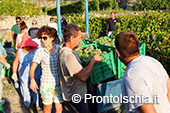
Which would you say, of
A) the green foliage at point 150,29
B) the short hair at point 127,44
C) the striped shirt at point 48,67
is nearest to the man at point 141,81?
the short hair at point 127,44

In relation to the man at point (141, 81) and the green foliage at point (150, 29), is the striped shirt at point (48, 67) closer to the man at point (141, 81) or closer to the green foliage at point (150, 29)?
the man at point (141, 81)

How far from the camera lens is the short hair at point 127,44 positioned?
66.6 inches

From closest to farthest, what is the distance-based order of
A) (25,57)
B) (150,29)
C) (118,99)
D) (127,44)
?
1. (127,44)
2. (118,99)
3. (25,57)
4. (150,29)

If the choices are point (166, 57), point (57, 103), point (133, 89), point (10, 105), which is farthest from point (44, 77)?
point (166, 57)

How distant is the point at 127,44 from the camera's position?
66.6 inches

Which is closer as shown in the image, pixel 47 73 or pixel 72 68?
pixel 72 68

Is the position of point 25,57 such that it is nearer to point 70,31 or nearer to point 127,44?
point 70,31

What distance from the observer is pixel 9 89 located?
5.84m

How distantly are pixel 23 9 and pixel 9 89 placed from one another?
1577 cm

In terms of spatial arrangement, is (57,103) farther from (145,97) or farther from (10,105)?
(10,105)

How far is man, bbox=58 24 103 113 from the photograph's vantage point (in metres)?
2.35

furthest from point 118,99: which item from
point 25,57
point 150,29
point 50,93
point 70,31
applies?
point 150,29

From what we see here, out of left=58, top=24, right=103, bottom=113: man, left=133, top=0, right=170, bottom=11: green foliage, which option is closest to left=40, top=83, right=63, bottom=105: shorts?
left=58, top=24, right=103, bottom=113: man

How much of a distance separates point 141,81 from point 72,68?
105cm
